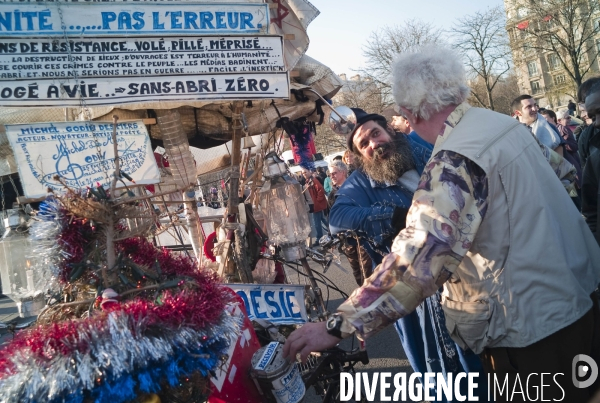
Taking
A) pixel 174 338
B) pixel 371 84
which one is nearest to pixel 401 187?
pixel 174 338

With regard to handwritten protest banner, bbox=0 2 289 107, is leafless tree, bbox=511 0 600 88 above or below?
above

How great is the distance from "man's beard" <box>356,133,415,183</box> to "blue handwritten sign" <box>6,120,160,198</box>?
1398 mm

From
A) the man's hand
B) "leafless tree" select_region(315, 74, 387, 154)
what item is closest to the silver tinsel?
the man's hand

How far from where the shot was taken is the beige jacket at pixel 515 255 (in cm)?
182

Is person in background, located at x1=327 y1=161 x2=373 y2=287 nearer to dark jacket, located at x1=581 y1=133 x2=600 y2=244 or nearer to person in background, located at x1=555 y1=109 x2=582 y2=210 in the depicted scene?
dark jacket, located at x1=581 y1=133 x2=600 y2=244

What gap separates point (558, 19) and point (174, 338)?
1310 inches

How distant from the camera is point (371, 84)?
31.6 metres

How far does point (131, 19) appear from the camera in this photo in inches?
111

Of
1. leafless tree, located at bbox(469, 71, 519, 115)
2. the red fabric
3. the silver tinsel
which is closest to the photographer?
the silver tinsel

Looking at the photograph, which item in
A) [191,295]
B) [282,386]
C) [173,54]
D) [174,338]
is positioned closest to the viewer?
[174,338]

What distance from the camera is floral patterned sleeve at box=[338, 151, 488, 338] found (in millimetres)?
1672

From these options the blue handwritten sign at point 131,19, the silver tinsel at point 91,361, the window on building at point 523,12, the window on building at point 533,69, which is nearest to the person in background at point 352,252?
the blue handwritten sign at point 131,19

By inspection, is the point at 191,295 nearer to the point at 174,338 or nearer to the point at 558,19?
the point at 174,338

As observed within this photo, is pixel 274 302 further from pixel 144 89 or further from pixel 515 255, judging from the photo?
pixel 515 255
